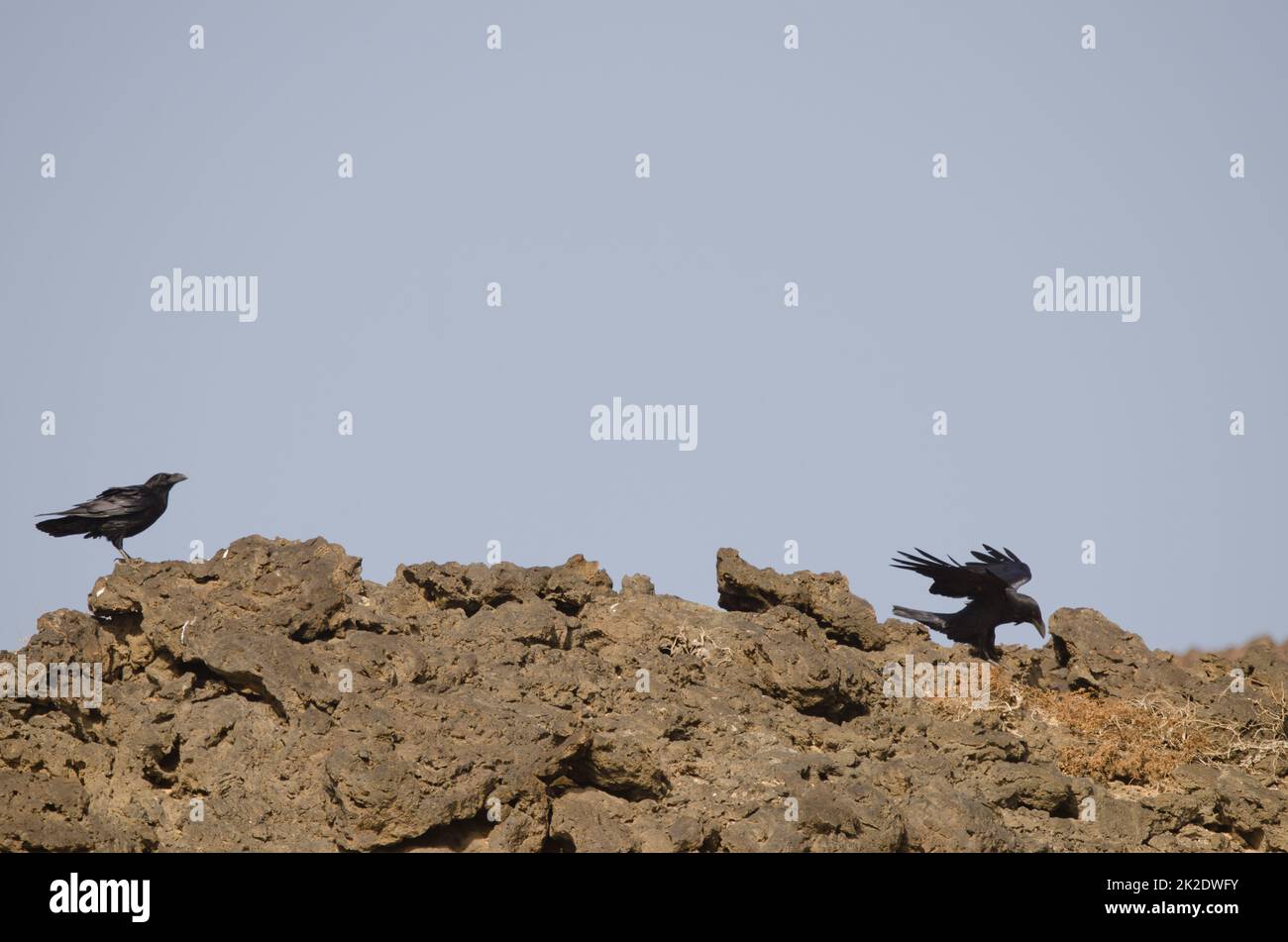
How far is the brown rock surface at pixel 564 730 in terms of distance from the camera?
10.7 m

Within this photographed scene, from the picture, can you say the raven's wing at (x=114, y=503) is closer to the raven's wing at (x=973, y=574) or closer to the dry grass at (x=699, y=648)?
the dry grass at (x=699, y=648)

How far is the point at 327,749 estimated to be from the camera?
11.1m

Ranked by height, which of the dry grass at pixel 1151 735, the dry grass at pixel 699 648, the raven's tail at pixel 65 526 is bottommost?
the dry grass at pixel 1151 735

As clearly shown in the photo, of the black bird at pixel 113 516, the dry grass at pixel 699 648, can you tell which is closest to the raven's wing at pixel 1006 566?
the dry grass at pixel 699 648

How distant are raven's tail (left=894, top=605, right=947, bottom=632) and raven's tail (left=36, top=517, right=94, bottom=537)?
27.1 ft

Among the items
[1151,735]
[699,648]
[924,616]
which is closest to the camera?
[699,648]

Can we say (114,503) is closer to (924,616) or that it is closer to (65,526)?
(65,526)

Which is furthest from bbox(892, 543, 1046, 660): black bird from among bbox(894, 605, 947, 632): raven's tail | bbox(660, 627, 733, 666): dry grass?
bbox(660, 627, 733, 666): dry grass

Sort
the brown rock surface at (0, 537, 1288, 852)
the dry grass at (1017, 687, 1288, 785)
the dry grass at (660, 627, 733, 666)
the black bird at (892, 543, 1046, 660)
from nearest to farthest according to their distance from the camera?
the brown rock surface at (0, 537, 1288, 852), the dry grass at (660, 627, 733, 666), the dry grass at (1017, 687, 1288, 785), the black bird at (892, 543, 1046, 660)

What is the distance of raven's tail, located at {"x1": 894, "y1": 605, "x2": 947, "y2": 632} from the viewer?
16.9m

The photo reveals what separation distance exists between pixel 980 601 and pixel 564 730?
7423 mm

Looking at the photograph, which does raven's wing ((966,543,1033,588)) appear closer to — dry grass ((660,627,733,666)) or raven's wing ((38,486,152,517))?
dry grass ((660,627,733,666))

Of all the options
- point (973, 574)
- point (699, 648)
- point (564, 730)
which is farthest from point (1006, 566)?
point (564, 730)

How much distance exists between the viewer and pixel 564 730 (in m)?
11.0
